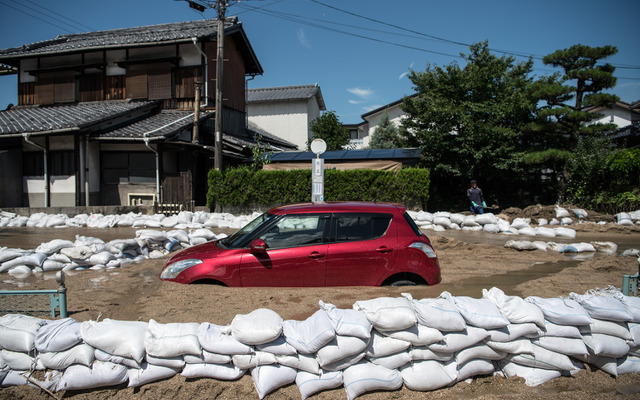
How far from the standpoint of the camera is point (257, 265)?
4.68 m

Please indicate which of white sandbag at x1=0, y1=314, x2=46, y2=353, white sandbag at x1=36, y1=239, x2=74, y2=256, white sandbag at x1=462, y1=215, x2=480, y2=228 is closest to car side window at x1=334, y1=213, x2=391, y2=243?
white sandbag at x1=0, y1=314, x2=46, y2=353

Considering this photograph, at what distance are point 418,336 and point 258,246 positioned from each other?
2.19 m

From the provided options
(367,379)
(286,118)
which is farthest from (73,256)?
(286,118)

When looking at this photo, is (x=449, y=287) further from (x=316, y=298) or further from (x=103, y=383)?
(x=103, y=383)

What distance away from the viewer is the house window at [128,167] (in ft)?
55.4

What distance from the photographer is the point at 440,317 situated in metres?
3.19

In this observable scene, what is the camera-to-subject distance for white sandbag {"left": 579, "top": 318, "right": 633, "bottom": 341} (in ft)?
10.8

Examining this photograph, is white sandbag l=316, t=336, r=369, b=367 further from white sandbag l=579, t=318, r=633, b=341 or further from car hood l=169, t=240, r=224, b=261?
car hood l=169, t=240, r=224, b=261

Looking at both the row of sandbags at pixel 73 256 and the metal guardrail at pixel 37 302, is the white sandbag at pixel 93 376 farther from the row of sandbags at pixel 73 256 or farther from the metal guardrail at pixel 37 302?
the row of sandbags at pixel 73 256

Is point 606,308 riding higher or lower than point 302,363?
higher

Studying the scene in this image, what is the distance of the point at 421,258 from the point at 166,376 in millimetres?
3088

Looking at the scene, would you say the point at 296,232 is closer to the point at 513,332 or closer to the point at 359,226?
the point at 359,226

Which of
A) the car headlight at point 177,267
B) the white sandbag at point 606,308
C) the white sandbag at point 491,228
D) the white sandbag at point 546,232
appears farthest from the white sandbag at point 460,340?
the white sandbag at point 491,228

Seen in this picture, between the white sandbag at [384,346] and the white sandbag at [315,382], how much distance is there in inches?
12.4
